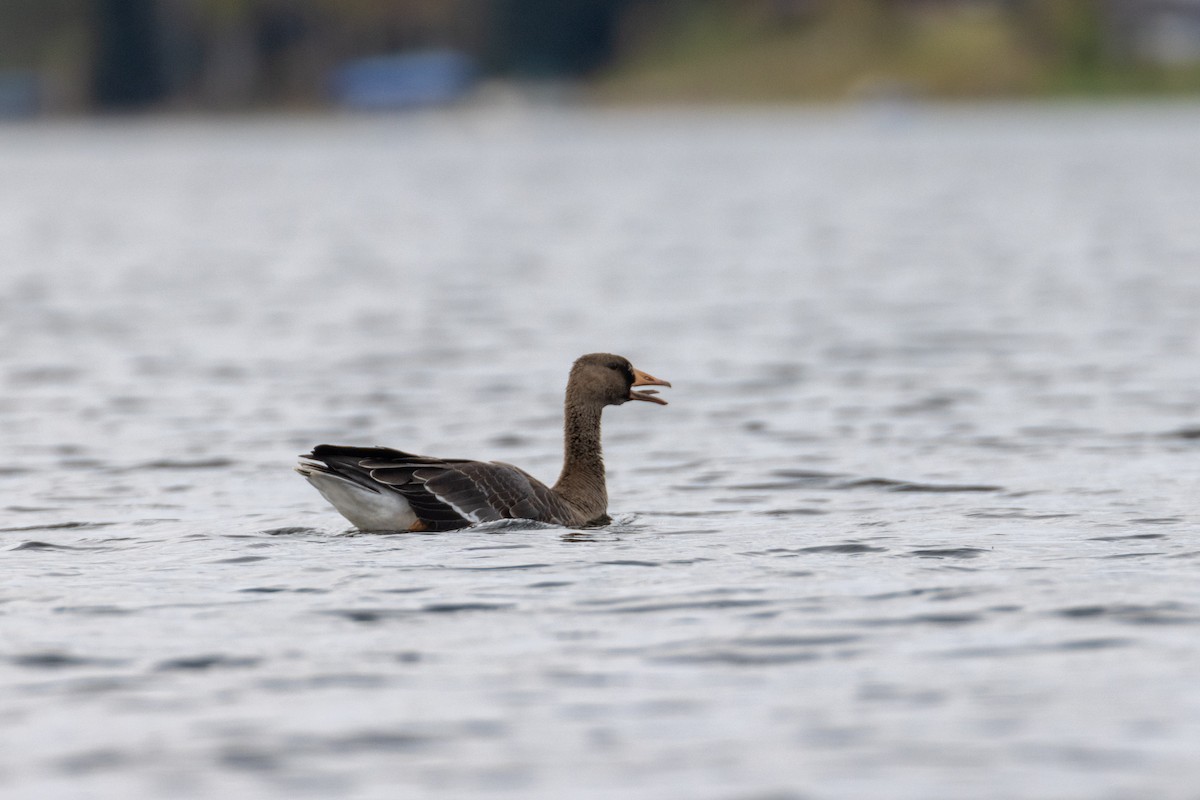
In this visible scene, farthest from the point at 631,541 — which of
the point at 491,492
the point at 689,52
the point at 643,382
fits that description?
the point at 689,52

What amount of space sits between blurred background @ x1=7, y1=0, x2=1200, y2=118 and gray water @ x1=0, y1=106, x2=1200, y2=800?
12114 centimetres

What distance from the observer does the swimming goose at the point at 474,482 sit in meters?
14.7

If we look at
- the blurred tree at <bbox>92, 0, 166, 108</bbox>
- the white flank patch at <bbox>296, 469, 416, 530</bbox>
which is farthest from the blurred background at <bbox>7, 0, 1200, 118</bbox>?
the white flank patch at <bbox>296, 469, 416, 530</bbox>

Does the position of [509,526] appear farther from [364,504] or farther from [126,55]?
[126,55]

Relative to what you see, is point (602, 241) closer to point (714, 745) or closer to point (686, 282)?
point (686, 282)

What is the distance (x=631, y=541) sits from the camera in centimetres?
1517

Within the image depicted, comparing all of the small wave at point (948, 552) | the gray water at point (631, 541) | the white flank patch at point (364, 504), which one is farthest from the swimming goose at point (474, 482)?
the small wave at point (948, 552)

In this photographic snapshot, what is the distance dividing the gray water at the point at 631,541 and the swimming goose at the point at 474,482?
0.25 m

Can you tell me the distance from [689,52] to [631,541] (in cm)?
16880

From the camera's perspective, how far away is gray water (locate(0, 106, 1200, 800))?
9.80 m

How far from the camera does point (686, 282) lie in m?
42.4

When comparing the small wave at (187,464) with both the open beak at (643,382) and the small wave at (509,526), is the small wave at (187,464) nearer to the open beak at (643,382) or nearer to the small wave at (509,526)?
the open beak at (643,382)

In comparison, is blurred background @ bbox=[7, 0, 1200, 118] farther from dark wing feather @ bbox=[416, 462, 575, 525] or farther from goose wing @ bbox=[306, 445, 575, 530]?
goose wing @ bbox=[306, 445, 575, 530]

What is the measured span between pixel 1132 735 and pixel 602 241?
155ft
